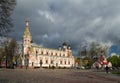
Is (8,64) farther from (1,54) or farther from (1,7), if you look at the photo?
(1,7)

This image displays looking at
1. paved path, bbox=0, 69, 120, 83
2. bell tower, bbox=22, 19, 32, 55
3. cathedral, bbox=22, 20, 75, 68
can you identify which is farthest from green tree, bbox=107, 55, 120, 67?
paved path, bbox=0, 69, 120, 83

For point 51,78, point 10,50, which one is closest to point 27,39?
point 10,50

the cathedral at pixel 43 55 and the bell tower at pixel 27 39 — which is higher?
the bell tower at pixel 27 39

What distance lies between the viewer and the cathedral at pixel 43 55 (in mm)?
150863

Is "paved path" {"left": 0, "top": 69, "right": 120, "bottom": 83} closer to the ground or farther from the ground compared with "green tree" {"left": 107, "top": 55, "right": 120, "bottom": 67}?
closer to the ground

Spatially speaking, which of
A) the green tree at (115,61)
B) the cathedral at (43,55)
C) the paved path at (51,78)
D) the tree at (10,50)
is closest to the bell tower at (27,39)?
the cathedral at (43,55)

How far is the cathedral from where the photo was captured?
495 feet

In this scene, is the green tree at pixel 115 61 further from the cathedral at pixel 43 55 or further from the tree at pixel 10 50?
the tree at pixel 10 50

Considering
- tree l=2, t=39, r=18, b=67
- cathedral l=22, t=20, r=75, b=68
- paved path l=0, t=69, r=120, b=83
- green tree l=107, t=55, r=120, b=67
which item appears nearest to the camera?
paved path l=0, t=69, r=120, b=83

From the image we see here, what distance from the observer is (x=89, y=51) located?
437ft

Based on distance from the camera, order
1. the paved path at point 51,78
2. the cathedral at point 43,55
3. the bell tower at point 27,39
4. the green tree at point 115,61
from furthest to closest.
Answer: the green tree at point 115,61 < the bell tower at point 27,39 < the cathedral at point 43,55 < the paved path at point 51,78

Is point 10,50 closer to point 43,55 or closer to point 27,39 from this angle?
point 27,39

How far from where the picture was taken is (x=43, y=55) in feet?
534

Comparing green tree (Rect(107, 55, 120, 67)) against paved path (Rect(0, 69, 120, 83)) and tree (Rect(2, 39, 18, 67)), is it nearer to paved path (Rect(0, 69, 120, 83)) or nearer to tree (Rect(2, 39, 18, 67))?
tree (Rect(2, 39, 18, 67))
